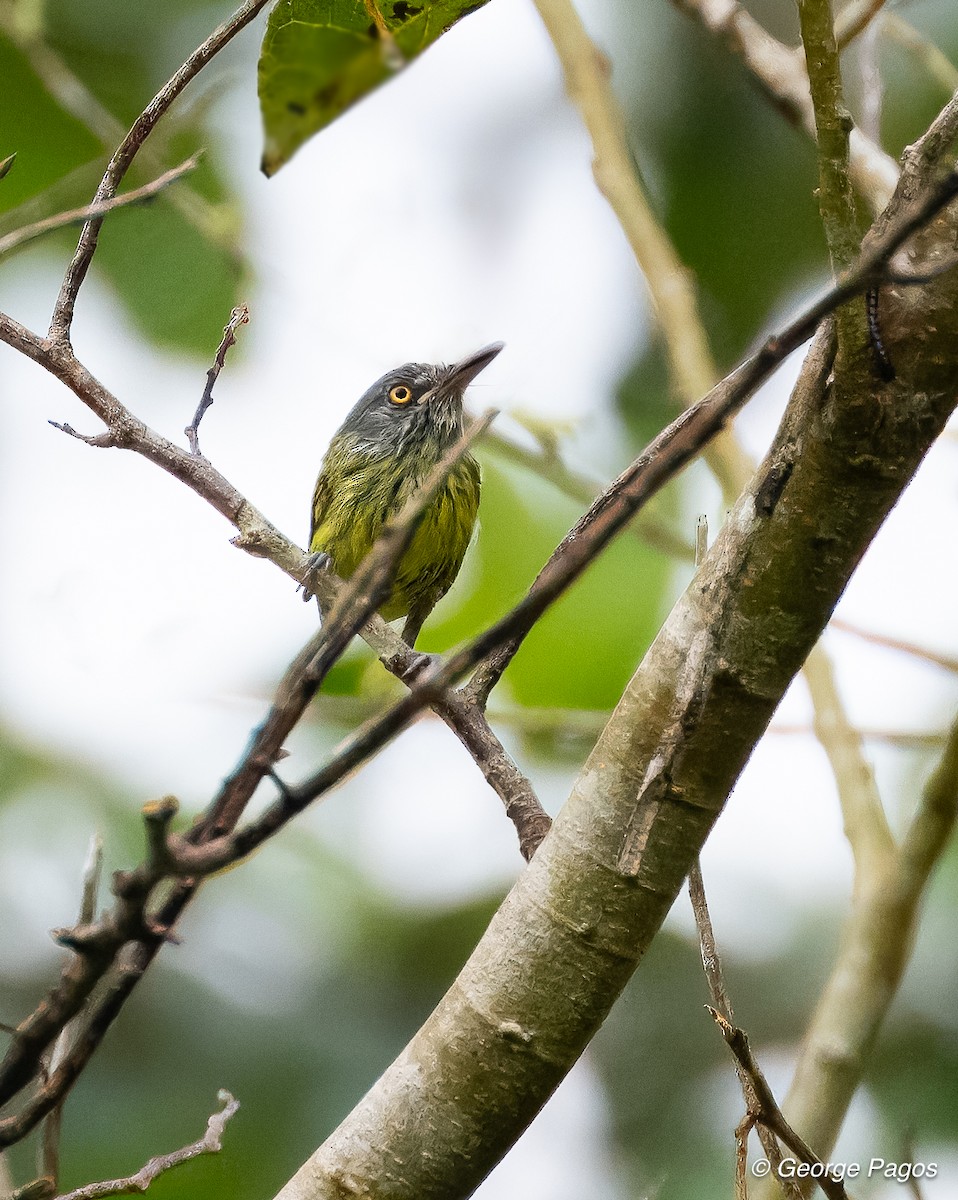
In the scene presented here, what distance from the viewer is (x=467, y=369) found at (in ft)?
16.6

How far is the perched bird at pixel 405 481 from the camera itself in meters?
4.55

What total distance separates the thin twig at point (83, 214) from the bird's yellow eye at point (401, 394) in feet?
11.2

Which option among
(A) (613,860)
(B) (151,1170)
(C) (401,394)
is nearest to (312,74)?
(A) (613,860)

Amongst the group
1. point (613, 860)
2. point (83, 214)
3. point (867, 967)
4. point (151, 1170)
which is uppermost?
point (867, 967)

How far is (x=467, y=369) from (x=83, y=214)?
349 centimetres

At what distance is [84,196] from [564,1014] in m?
2.57

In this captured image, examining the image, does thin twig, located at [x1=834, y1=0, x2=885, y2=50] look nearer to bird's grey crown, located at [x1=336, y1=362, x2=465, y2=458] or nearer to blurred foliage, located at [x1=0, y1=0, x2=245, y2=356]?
blurred foliage, located at [x1=0, y1=0, x2=245, y2=356]

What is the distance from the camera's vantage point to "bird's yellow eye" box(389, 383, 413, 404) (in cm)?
527

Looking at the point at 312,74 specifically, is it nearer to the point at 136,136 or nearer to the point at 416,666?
the point at 136,136

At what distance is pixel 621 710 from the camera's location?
67.9 inches

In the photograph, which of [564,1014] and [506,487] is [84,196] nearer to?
[506,487]

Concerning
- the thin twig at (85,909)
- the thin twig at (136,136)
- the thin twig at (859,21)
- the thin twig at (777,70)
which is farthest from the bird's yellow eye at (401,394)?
the thin twig at (85,909)

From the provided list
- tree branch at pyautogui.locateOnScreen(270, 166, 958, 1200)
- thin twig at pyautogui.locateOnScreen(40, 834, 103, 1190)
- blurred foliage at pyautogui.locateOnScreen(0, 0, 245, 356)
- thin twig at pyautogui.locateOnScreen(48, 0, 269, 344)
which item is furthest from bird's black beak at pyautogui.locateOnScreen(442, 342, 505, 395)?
thin twig at pyautogui.locateOnScreen(40, 834, 103, 1190)

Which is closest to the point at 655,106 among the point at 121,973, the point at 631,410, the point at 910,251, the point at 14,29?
the point at 631,410
